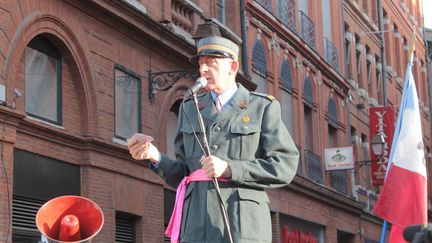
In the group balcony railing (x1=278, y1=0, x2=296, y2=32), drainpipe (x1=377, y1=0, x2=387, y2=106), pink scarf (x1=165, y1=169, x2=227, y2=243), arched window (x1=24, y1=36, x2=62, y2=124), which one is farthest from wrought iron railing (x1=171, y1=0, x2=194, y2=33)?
drainpipe (x1=377, y1=0, x2=387, y2=106)

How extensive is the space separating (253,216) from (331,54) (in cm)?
2909

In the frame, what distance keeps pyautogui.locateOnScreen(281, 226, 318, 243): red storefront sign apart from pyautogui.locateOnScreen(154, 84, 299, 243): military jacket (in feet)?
67.5

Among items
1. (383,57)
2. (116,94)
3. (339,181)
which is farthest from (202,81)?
(383,57)

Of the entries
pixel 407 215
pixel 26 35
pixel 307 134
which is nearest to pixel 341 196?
pixel 307 134

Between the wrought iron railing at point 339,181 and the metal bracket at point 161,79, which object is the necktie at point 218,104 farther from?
the wrought iron railing at point 339,181

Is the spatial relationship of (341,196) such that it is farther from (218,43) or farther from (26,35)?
(218,43)

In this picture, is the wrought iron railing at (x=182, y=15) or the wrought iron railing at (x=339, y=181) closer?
the wrought iron railing at (x=182, y=15)

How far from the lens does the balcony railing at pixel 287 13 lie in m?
28.6

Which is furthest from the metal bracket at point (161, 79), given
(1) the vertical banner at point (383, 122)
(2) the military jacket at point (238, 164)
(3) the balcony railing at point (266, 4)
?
(1) the vertical banner at point (383, 122)

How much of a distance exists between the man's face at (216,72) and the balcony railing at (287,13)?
73.1 ft

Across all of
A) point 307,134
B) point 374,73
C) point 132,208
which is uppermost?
point 374,73

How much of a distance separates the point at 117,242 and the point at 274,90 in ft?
37.3

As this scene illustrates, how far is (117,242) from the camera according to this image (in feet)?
54.9

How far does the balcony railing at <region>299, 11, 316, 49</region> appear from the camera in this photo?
101ft
